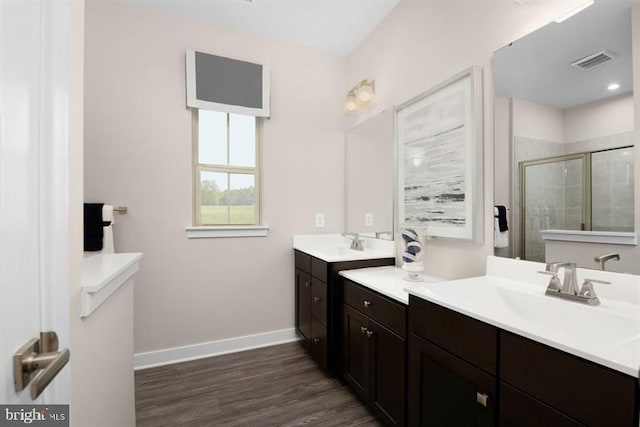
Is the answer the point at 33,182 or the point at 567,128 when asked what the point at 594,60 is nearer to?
the point at 567,128

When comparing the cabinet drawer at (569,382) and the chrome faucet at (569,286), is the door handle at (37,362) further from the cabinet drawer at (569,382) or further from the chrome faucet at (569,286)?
the chrome faucet at (569,286)

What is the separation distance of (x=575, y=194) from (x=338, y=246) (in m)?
1.92

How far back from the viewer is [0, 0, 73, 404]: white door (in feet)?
1.50

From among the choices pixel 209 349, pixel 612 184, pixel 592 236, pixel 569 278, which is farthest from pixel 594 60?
pixel 209 349

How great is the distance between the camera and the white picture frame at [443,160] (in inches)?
61.4

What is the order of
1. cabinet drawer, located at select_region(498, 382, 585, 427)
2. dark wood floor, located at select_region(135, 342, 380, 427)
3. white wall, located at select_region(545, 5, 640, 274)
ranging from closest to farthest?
cabinet drawer, located at select_region(498, 382, 585, 427) < white wall, located at select_region(545, 5, 640, 274) < dark wood floor, located at select_region(135, 342, 380, 427)

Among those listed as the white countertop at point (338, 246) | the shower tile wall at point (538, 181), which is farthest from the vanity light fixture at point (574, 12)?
the white countertop at point (338, 246)

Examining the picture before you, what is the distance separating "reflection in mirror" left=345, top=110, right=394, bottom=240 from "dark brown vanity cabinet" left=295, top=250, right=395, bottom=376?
400 millimetres

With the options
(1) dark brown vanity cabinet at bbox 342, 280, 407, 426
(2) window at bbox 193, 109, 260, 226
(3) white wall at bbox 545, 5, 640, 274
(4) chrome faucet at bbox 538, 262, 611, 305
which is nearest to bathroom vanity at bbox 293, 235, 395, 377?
(1) dark brown vanity cabinet at bbox 342, 280, 407, 426

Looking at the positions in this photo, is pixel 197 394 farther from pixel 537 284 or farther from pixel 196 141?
pixel 537 284

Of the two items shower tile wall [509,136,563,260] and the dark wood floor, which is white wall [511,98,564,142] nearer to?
shower tile wall [509,136,563,260]

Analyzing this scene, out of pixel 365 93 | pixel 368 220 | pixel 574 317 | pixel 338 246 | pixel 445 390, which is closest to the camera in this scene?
pixel 574 317

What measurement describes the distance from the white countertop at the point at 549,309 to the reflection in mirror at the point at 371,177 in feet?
2.81

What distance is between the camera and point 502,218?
1.46 metres
